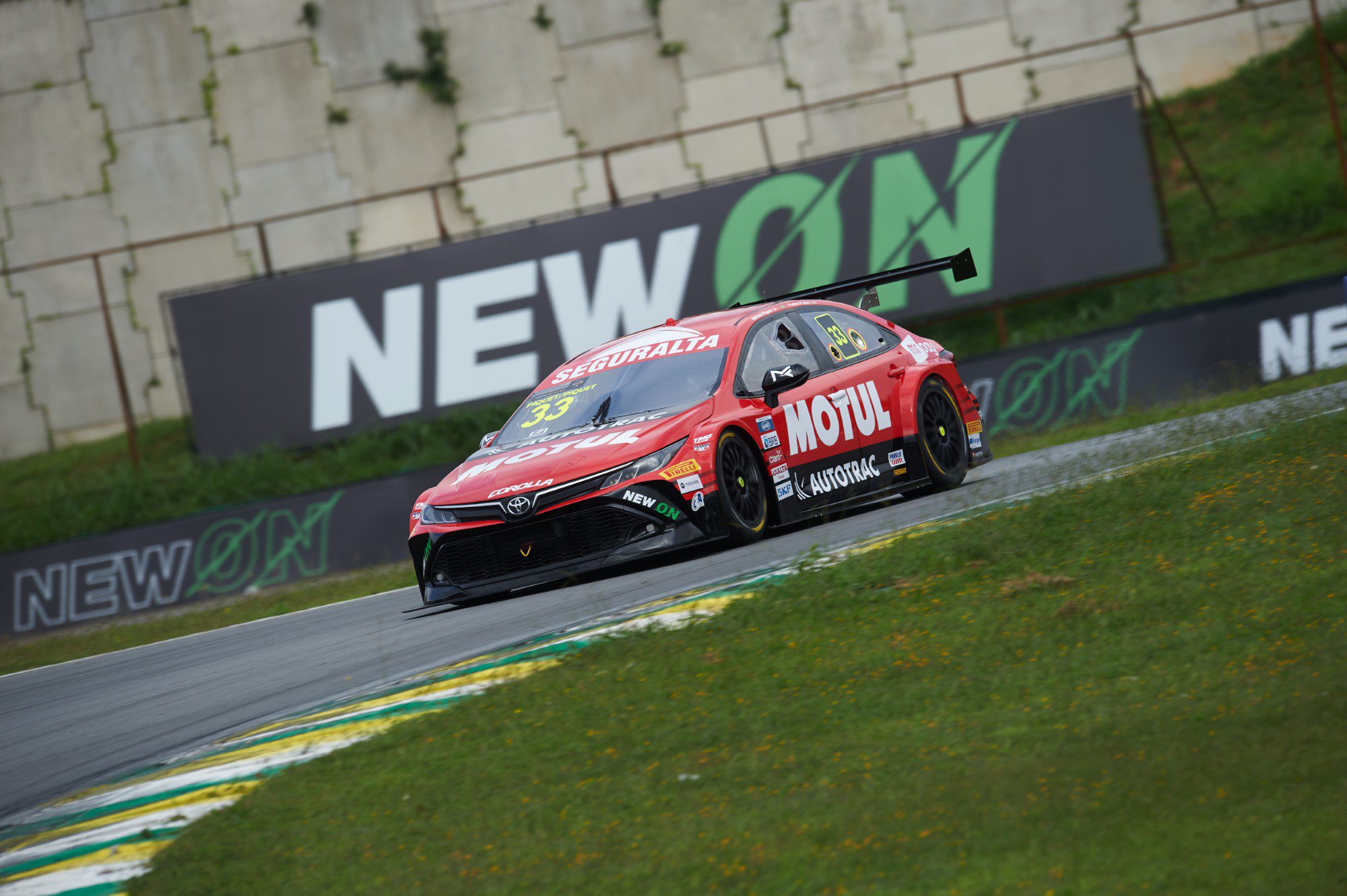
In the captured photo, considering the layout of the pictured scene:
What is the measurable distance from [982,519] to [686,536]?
173 cm

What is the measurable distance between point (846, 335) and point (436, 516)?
3.47 meters

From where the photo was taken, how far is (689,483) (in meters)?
8.94

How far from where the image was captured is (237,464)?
2023 cm

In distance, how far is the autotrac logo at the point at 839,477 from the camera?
9.94m

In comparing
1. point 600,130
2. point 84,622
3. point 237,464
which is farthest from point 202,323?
point 600,130

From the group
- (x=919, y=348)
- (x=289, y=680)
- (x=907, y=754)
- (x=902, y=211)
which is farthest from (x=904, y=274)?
(x=902, y=211)

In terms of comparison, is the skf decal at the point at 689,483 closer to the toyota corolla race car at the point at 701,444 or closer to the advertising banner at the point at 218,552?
the toyota corolla race car at the point at 701,444

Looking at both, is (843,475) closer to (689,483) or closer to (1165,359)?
(689,483)

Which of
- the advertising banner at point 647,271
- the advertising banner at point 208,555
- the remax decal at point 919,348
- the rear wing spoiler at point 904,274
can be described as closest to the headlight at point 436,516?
the rear wing spoiler at point 904,274

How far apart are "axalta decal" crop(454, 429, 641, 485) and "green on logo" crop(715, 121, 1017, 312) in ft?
36.3

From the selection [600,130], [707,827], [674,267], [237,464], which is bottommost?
[707,827]

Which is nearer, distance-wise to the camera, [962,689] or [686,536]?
[962,689]

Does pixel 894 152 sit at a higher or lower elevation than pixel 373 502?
higher

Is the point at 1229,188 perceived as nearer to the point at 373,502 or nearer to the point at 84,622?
the point at 373,502
